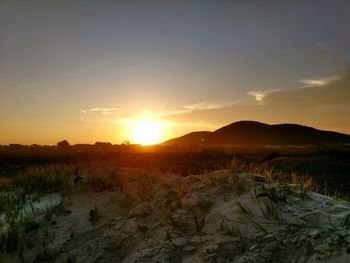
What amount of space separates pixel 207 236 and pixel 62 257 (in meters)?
2.80

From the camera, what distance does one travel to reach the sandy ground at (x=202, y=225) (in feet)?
21.0

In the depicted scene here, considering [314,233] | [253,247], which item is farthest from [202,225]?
[314,233]

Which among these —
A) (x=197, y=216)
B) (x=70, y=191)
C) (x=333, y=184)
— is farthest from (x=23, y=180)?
(x=333, y=184)

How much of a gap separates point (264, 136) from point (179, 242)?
14976cm

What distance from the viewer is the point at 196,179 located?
32.7 ft

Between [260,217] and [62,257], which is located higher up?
[260,217]

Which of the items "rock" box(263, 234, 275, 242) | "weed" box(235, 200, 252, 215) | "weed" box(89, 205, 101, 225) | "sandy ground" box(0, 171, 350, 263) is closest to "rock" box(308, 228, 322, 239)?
"sandy ground" box(0, 171, 350, 263)

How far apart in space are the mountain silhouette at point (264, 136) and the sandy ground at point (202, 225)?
13387cm

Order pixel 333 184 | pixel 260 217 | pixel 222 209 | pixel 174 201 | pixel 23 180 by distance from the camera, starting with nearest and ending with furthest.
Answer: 1. pixel 260 217
2. pixel 222 209
3. pixel 174 201
4. pixel 23 180
5. pixel 333 184

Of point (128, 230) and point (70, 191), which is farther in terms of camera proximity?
point (70, 191)

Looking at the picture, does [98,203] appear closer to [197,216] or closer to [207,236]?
[197,216]

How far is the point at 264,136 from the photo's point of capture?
15375cm

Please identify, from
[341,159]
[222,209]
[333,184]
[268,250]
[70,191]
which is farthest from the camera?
[341,159]

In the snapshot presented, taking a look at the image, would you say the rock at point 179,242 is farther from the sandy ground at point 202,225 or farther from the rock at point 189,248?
the rock at point 189,248
